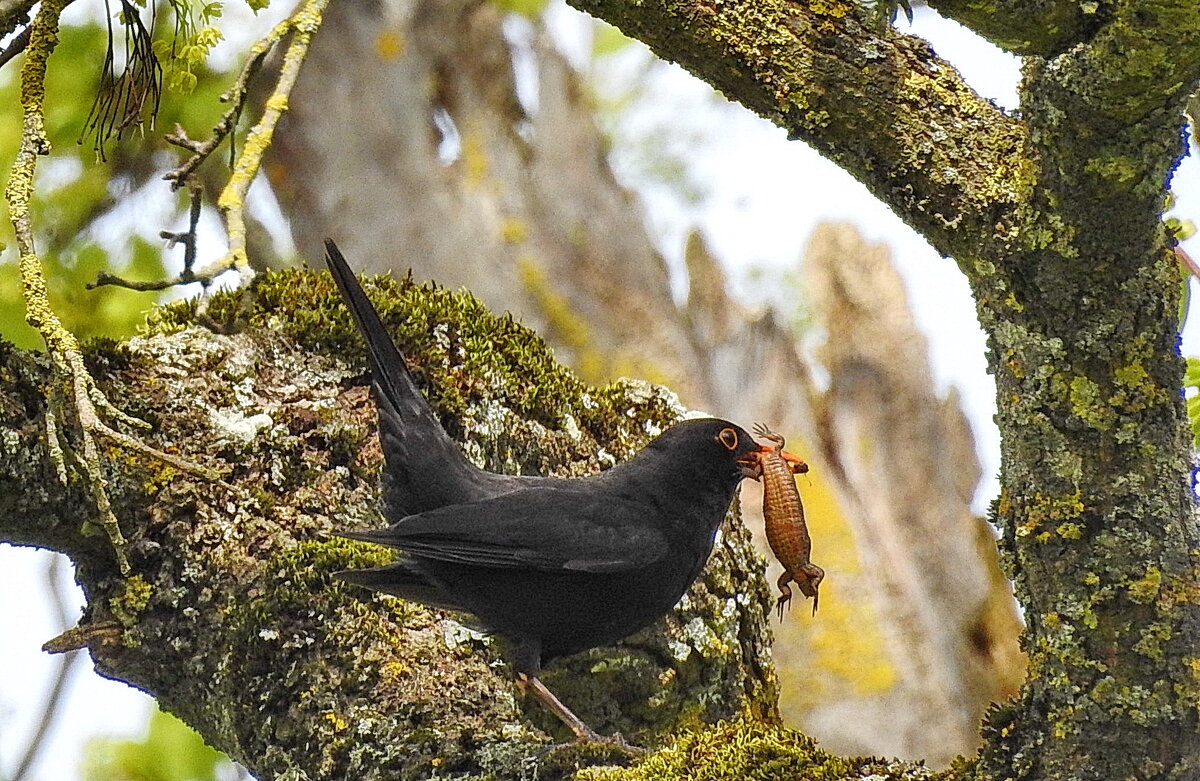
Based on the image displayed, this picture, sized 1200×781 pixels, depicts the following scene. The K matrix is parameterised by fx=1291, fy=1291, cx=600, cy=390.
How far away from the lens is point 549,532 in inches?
152

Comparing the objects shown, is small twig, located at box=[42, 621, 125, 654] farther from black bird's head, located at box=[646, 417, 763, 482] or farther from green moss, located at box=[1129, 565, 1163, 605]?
green moss, located at box=[1129, 565, 1163, 605]

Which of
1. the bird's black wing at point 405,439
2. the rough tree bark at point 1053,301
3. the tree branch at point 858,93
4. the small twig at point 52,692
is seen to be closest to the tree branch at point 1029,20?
the rough tree bark at point 1053,301

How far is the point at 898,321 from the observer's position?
10328 mm

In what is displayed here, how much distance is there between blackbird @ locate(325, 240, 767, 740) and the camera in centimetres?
376

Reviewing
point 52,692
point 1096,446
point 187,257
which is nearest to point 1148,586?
point 1096,446

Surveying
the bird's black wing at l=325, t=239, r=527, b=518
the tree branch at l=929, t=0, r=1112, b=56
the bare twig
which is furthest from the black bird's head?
the tree branch at l=929, t=0, r=1112, b=56

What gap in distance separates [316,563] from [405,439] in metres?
0.48

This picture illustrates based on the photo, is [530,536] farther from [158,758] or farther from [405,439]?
[158,758]

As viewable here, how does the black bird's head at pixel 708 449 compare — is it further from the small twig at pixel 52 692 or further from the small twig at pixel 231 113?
the small twig at pixel 52 692

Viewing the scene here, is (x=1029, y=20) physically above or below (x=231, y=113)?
below

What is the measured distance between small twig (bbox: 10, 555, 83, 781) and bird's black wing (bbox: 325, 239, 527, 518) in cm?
240

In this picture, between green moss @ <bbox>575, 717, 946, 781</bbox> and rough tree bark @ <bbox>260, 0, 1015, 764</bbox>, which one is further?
rough tree bark @ <bbox>260, 0, 1015, 764</bbox>

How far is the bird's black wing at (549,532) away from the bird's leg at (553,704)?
335 mm

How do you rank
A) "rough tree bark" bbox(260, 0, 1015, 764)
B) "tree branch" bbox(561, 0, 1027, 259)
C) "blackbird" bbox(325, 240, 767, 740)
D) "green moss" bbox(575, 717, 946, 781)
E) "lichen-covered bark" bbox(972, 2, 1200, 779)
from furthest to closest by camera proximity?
"rough tree bark" bbox(260, 0, 1015, 764) → "blackbird" bbox(325, 240, 767, 740) → "green moss" bbox(575, 717, 946, 781) → "tree branch" bbox(561, 0, 1027, 259) → "lichen-covered bark" bbox(972, 2, 1200, 779)
